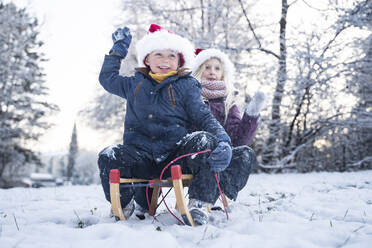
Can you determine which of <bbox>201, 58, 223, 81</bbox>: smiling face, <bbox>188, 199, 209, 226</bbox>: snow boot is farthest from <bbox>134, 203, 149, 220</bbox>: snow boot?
<bbox>201, 58, 223, 81</bbox>: smiling face

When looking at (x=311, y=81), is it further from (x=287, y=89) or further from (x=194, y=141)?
(x=194, y=141)

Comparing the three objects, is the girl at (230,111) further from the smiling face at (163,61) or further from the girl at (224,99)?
the smiling face at (163,61)

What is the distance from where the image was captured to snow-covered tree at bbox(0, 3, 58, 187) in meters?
11.6

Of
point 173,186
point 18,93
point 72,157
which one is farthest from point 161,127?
point 72,157

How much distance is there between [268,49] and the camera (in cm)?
743

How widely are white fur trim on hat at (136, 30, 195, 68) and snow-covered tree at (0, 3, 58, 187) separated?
1095 centimetres

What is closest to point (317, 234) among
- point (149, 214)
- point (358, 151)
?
point (149, 214)

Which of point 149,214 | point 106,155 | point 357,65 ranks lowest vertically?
point 149,214

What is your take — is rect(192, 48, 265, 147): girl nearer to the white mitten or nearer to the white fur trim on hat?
the white mitten

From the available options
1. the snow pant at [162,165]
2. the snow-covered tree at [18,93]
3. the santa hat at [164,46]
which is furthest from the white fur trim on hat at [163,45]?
the snow-covered tree at [18,93]

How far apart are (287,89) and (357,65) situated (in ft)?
5.24

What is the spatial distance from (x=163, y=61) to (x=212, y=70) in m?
0.77

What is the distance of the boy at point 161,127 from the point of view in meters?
1.68

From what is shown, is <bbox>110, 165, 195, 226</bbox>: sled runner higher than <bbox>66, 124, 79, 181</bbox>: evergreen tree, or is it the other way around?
<bbox>110, 165, 195, 226</bbox>: sled runner
